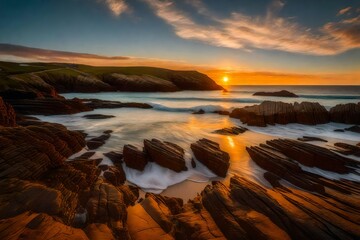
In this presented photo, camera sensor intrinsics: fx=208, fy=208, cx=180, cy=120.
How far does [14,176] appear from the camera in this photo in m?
6.12

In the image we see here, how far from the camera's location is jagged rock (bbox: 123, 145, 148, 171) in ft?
30.7

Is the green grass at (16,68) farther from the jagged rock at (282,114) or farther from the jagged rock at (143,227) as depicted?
the jagged rock at (143,227)

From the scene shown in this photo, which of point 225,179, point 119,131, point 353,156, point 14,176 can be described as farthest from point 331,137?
point 14,176

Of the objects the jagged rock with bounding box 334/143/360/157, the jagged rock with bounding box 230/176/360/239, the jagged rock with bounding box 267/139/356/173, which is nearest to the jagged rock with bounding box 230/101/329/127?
the jagged rock with bounding box 334/143/360/157

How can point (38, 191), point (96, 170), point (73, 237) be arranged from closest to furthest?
point (73, 237), point (38, 191), point (96, 170)

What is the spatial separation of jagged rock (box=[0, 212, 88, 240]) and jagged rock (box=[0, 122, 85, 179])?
2.47 m

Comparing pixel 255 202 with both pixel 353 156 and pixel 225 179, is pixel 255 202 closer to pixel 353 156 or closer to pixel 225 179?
pixel 225 179

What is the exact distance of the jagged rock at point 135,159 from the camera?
9352 millimetres

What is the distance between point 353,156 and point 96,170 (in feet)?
42.2

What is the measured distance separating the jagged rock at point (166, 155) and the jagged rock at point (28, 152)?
3.75 meters

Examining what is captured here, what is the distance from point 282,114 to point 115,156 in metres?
16.0

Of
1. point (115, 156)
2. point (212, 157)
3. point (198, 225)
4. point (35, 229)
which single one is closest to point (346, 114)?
point (212, 157)

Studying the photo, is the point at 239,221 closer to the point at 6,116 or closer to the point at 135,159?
the point at 135,159

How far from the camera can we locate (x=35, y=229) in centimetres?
407
